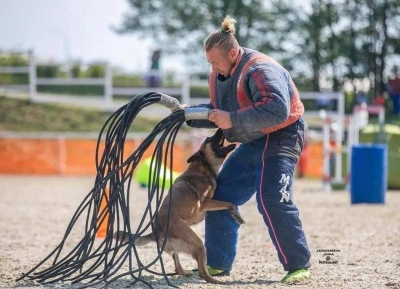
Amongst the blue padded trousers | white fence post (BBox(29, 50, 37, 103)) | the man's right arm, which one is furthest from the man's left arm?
white fence post (BBox(29, 50, 37, 103))

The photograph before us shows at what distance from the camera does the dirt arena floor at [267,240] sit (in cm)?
696

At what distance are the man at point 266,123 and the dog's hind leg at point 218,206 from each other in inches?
12.7

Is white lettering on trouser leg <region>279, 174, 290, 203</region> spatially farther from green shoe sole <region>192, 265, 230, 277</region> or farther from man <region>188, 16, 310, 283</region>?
green shoe sole <region>192, 265, 230, 277</region>

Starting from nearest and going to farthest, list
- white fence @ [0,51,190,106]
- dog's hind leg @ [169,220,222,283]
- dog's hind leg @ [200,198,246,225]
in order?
dog's hind leg @ [169,220,222,283]
dog's hind leg @ [200,198,246,225]
white fence @ [0,51,190,106]

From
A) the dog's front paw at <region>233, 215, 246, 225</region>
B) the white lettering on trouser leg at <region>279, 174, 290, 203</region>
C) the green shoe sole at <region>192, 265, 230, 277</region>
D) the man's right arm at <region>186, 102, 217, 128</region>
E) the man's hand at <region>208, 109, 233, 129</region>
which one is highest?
the man's hand at <region>208, 109, 233, 129</region>

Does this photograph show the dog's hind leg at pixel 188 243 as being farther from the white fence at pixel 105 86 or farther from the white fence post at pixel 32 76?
the white fence post at pixel 32 76

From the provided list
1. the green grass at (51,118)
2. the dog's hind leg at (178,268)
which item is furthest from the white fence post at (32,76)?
the dog's hind leg at (178,268)

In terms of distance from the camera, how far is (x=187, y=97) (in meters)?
23.4

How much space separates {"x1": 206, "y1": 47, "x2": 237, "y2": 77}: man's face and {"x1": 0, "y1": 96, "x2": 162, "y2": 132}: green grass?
17392 millimetres

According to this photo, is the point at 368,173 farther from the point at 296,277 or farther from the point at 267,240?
the point at 296,277

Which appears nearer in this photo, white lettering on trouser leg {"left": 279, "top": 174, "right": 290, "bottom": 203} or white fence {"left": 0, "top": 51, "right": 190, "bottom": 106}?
white lettering on trouser leg {"left": 279, "top": 174, "right": 290, "bottom": 203}

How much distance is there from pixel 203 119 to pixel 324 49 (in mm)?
20692

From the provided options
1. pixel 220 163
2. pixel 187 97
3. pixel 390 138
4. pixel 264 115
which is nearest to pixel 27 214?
pixel 220 163

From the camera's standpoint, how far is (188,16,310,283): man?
6.44 metres
